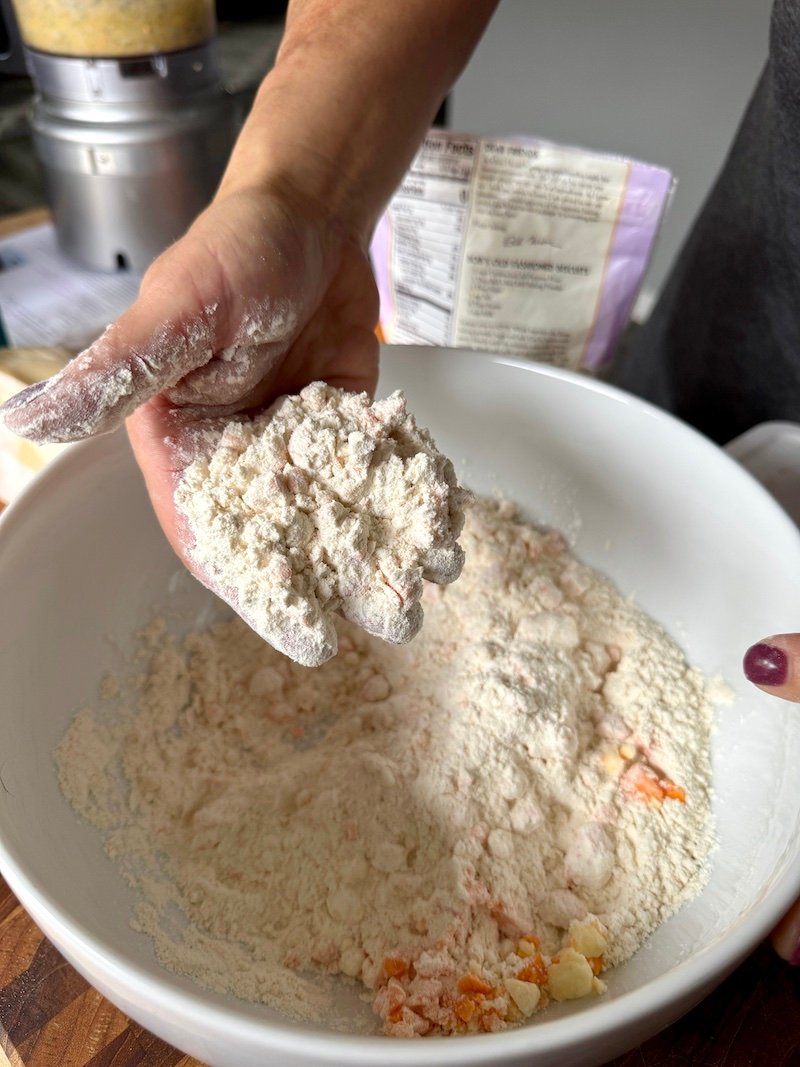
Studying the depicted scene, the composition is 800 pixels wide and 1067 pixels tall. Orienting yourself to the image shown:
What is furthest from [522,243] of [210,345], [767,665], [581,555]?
[767,665]

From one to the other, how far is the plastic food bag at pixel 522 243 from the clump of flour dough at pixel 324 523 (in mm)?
537

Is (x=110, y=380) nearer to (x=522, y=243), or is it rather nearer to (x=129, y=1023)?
(x=129, y=1023)

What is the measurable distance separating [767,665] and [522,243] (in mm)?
705

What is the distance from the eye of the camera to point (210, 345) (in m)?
0.61

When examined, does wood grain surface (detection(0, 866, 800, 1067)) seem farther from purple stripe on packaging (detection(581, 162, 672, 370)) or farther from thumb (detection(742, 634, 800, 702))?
purple stripe on packaging (detection(581, 162, 672, 370))

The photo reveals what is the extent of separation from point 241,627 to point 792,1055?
57 cm

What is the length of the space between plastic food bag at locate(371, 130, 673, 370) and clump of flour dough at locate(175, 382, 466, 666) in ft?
1.76

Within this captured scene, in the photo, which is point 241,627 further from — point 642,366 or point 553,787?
point 642,366

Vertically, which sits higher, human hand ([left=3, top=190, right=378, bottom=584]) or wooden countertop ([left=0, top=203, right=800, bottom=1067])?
human hand ([left=3, top=190, right=378, bottom=584])

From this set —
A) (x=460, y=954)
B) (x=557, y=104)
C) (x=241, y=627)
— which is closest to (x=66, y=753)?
(x=241, y=627)

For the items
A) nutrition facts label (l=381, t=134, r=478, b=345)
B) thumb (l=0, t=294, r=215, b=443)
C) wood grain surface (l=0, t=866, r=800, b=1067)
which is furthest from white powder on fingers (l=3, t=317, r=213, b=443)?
nutrition facts label (l=381, t=134, r=478, b=345)

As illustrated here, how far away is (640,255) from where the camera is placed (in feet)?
3.45

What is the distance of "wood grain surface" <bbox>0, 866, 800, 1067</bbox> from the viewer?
0.57 meters

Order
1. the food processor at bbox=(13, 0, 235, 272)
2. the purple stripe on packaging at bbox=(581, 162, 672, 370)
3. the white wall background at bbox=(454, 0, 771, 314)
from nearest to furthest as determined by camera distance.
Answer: the purple stripe on packaging at bbox=(581, 162, 672, 370) → the food processor at bbox=(13, 0, 235, 272) → the white wall background at bbox=(454, 0, 771, 314)
